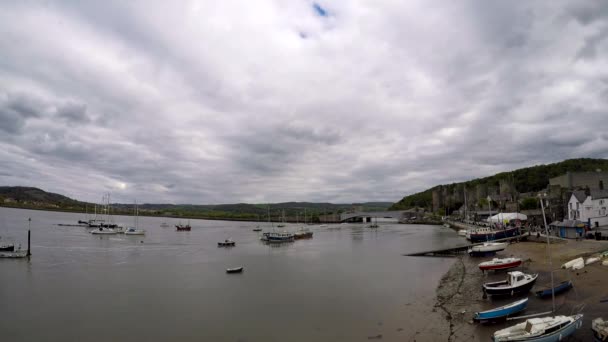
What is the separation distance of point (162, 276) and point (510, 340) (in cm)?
2663

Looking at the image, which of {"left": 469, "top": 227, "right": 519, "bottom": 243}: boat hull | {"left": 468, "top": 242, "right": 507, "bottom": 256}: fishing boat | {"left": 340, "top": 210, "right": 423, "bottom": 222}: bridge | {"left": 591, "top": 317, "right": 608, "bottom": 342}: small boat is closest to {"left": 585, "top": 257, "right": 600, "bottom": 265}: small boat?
{"left": 591, "top": 317, "right": 608, "bottom": 342}: small boat

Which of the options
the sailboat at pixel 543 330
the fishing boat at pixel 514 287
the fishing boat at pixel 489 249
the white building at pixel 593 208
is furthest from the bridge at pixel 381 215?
the sailboat at pixel 543 330

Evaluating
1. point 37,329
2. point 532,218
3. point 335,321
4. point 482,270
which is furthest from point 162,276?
point 532,218

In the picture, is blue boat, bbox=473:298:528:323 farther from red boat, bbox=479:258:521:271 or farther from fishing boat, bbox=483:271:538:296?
red boat, bbox=479:258:521:271

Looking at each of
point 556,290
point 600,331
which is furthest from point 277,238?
point 600,331

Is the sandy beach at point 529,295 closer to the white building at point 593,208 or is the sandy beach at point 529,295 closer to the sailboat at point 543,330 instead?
Result: the sailboat at point 543,330

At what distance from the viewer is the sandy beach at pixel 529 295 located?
1518 centimetres

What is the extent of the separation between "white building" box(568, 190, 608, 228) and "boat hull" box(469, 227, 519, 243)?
7.52m

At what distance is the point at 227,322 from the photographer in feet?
60.7

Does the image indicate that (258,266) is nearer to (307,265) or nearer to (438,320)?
(307,265)

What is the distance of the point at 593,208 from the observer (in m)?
41.1

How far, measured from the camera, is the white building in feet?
133

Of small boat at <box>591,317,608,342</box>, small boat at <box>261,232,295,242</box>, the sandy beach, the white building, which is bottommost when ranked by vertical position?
small boat at <box>261,232,295,242</box>

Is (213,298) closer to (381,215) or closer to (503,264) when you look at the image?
(503,264)
